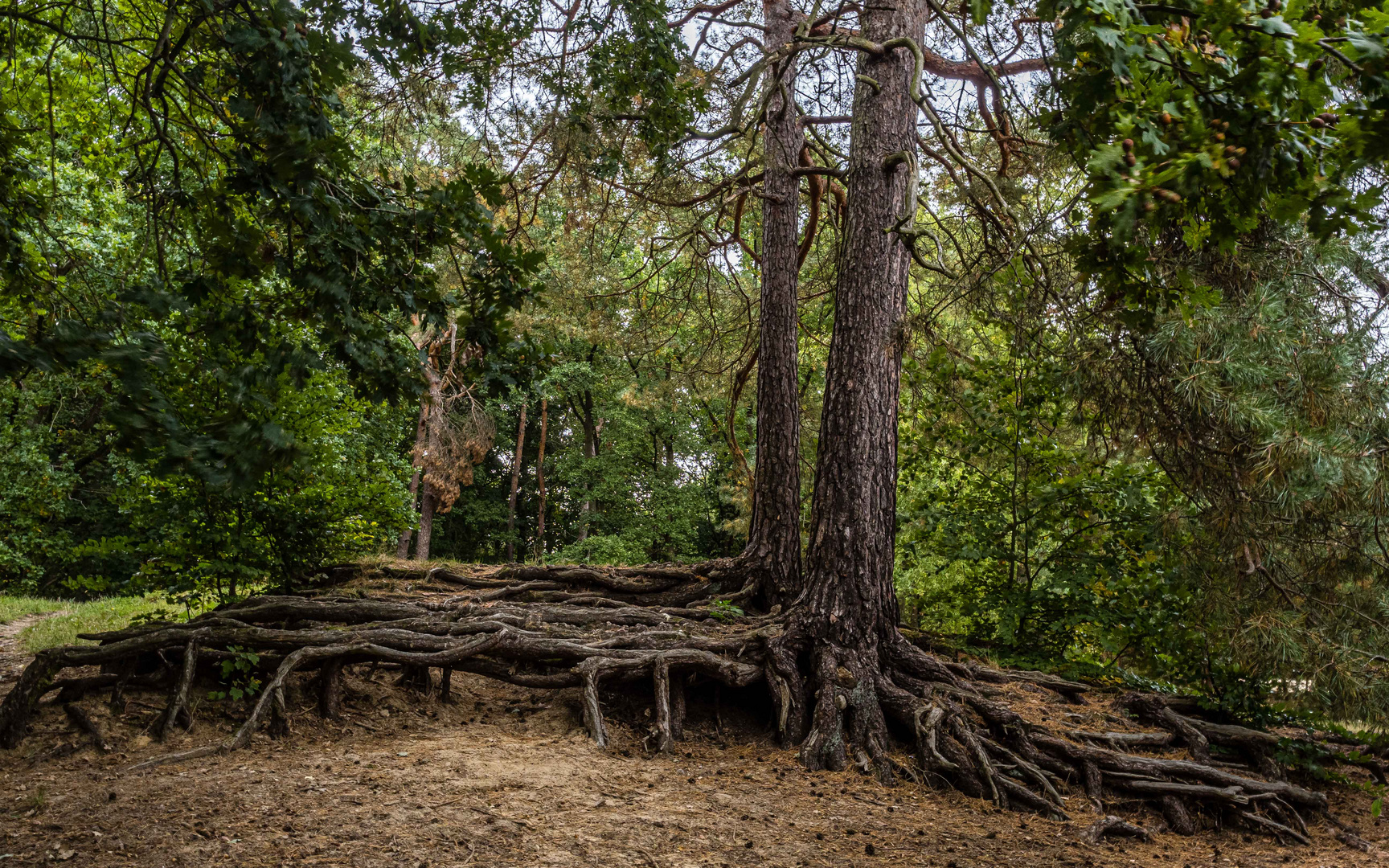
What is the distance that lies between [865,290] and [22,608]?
35.0ft

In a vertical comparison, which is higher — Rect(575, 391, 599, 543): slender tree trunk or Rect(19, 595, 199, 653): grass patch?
Rect(575, 391, 599, 543): slender tree trunk

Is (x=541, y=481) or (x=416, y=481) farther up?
(x=541, y=481)

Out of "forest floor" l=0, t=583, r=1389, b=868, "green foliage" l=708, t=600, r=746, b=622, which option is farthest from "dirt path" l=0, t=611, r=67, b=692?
"green foliage" l=708, t=600, r=746, b=622

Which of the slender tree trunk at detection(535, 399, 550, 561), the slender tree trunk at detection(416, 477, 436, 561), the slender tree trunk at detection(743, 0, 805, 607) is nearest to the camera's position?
the slender tree trunk at detection(743, 0, 805, 607)

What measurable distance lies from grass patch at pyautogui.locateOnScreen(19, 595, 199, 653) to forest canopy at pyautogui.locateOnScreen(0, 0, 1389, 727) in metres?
1.51

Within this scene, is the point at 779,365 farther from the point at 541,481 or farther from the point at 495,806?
the point at 541,481

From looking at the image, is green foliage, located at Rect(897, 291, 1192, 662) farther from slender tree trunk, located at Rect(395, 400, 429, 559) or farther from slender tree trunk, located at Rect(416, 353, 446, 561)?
slender tree trunk, located at Rect(395, 400, 429, 559)

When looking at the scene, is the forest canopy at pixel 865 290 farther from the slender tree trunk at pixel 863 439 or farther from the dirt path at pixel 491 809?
the dirt path at pixel 491 809

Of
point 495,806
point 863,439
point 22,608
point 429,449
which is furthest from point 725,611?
point 429,449

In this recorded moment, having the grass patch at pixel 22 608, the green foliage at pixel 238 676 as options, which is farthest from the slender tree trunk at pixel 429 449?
the green foliage at pixel 238 676

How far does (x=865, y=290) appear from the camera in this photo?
567 centimetres

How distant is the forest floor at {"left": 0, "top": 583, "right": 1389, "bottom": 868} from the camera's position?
3199 millimetres

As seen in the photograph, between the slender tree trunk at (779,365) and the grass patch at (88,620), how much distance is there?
4.78 meters

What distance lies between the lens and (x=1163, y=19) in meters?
2.33
